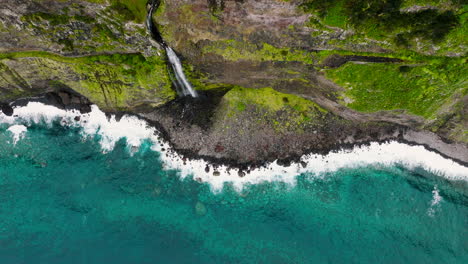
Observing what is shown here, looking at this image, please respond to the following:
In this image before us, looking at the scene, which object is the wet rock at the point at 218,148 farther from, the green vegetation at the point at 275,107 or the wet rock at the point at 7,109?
the wet rock at the point at 7,109

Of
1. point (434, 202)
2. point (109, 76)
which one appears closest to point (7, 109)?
point (109, 76)

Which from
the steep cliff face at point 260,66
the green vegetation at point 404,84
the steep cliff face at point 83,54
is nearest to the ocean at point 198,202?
the steep cliff face at point 260,66

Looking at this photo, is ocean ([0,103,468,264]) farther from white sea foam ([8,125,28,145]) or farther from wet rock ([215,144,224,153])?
wet rock ([215,144,224,153])

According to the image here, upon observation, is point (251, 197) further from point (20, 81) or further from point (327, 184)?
point (20, 81)

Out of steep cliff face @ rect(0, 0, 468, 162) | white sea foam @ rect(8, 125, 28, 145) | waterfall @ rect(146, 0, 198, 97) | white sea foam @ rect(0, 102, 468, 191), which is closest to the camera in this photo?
steep cliff face @ rect(0, 0, 468, 162)

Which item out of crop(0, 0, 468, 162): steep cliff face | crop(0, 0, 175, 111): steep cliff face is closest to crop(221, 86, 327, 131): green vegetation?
crop(0, 0, 468, 162): steep cliff face

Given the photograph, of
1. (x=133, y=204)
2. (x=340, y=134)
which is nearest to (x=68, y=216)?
(x=133, y=204)

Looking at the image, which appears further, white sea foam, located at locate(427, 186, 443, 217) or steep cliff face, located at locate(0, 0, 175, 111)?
white sea foam, located at locate(427, 186, 443, 217)
